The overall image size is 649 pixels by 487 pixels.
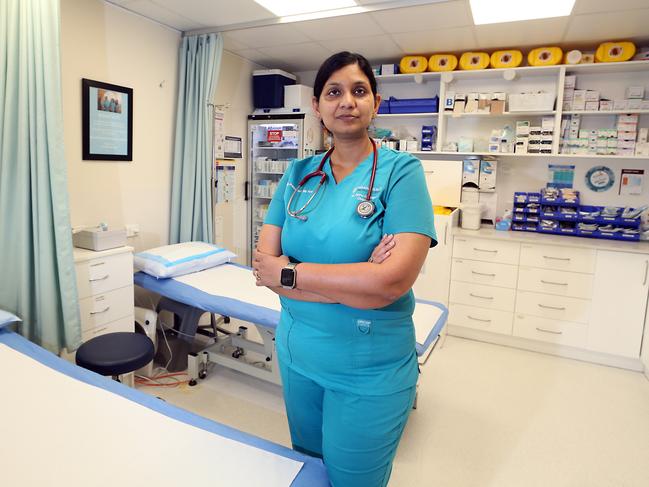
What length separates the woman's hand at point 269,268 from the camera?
1191 millimetres

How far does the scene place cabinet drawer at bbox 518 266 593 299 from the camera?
3377 mm

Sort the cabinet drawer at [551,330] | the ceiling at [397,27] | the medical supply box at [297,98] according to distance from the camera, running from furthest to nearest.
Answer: the medical supply box at [297,98] < the cabinet drawer at [551,330] < the ceiling at [397,27]

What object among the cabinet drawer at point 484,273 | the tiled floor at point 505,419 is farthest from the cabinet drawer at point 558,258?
the tiled floor at point 505,419

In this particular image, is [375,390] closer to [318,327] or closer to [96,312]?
[318,327]

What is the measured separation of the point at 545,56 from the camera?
3551 millimetres

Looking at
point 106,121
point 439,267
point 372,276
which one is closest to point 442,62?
point 439,267

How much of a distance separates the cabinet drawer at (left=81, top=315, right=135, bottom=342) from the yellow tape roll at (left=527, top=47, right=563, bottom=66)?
3493 millimetres

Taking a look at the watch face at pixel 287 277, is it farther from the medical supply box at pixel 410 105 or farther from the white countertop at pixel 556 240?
the medical supply box at pixel 410 105

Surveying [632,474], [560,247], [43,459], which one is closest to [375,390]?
[43,459]

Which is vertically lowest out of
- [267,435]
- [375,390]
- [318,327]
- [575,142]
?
[267,435]

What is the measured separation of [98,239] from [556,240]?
3223mm

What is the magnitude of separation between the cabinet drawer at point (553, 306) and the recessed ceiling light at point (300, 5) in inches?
98.0

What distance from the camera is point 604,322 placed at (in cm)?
335

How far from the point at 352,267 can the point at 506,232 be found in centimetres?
321
